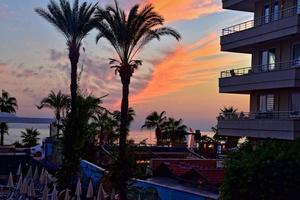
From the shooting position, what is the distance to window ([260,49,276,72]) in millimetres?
32031

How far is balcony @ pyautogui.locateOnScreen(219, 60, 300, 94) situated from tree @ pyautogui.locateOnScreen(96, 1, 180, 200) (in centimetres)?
927

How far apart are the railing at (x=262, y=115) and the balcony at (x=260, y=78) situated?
58.8 inches

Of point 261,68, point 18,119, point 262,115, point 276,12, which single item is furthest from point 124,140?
point 18,119

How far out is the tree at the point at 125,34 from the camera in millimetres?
21172

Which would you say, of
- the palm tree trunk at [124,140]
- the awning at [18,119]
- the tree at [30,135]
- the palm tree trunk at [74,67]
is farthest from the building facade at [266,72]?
the tree at [30,135]

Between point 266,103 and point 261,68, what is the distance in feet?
7.07

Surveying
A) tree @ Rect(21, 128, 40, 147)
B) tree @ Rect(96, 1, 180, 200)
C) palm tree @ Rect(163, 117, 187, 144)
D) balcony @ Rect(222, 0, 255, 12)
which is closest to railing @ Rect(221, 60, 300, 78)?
balcony @ Rect(222, 0, 255, 12)

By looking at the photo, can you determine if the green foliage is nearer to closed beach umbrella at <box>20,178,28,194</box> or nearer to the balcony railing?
closed beach umbrella at <box>20,178,28,194</box>

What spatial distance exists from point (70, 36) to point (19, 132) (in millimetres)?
39794

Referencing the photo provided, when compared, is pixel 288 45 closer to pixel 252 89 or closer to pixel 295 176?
pixel 252 89

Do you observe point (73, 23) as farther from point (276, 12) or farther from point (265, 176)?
point (265, 176)

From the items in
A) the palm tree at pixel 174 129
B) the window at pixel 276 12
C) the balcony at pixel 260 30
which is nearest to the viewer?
the balcony at pixel 260 30

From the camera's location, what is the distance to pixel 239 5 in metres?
34.8

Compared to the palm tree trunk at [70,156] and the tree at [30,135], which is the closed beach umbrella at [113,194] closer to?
the palm tree trunk at [70,156]
